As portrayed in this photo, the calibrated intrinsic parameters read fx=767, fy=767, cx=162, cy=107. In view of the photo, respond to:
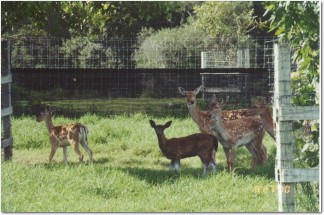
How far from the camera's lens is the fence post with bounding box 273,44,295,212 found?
5.18 metres

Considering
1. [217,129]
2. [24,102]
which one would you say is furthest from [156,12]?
[24,102]

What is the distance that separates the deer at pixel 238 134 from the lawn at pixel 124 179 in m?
0.14

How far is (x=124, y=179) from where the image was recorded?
23.1ft

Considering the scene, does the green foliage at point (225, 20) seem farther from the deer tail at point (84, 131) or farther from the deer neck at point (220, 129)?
the deer tail at point (84, 131)

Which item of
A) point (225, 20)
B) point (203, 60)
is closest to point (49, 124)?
point (203, 60)

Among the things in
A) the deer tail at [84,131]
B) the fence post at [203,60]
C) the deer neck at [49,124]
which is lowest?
the deer tail at [84,131]

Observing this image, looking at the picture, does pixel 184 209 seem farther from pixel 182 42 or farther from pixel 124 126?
pixel 182 42

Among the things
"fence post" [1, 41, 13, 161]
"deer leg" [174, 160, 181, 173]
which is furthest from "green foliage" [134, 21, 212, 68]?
"deer leg" [174, 160, 181, 173]

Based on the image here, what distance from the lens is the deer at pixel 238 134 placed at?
8.02 m

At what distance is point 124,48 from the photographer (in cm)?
1088

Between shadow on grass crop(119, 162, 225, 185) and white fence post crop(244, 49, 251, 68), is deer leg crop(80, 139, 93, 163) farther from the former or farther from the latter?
white fence post crop(244, 49, 251, 68)

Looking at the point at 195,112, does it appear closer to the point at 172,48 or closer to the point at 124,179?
the point at 124,179

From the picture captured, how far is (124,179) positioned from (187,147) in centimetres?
105

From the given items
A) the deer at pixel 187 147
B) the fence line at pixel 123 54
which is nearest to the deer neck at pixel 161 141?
the deer at pixel 187 147
